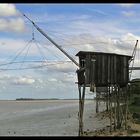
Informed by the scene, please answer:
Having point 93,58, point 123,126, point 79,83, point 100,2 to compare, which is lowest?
point 123,126

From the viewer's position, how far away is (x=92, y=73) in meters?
29.0

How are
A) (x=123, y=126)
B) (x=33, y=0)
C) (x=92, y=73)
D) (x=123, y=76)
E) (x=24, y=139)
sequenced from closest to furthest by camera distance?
(x=24, y=139)
(x=33, y=0)
(x=92, y=73)
(x=123, y=76)
(x=123, y=126)

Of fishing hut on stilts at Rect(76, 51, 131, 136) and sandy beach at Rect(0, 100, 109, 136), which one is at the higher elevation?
fishing hut on stilts at Rect(76, 51, 131, 136)

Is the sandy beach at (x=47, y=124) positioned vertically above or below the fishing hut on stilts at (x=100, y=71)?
below

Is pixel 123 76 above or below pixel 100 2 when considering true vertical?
below

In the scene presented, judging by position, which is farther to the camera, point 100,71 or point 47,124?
point 47,124

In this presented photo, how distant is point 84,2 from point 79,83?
91.2 ft

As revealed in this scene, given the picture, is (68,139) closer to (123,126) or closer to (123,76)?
(123,76)

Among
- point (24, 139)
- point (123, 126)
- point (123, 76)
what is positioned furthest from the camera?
point (123, 126)

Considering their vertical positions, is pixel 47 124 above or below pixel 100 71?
below

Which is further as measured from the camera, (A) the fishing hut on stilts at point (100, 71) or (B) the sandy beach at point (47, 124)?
(B) the sandy beach at point (47, 124)

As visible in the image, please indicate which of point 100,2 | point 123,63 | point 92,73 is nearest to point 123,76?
point 123,63

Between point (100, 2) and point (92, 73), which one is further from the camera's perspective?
point (92, 73)

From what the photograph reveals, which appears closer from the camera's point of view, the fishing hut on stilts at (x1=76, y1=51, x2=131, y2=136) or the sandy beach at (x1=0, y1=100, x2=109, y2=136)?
the fishing hut on stilts at (x1=76, y1=51, x2=131, y2=136)
